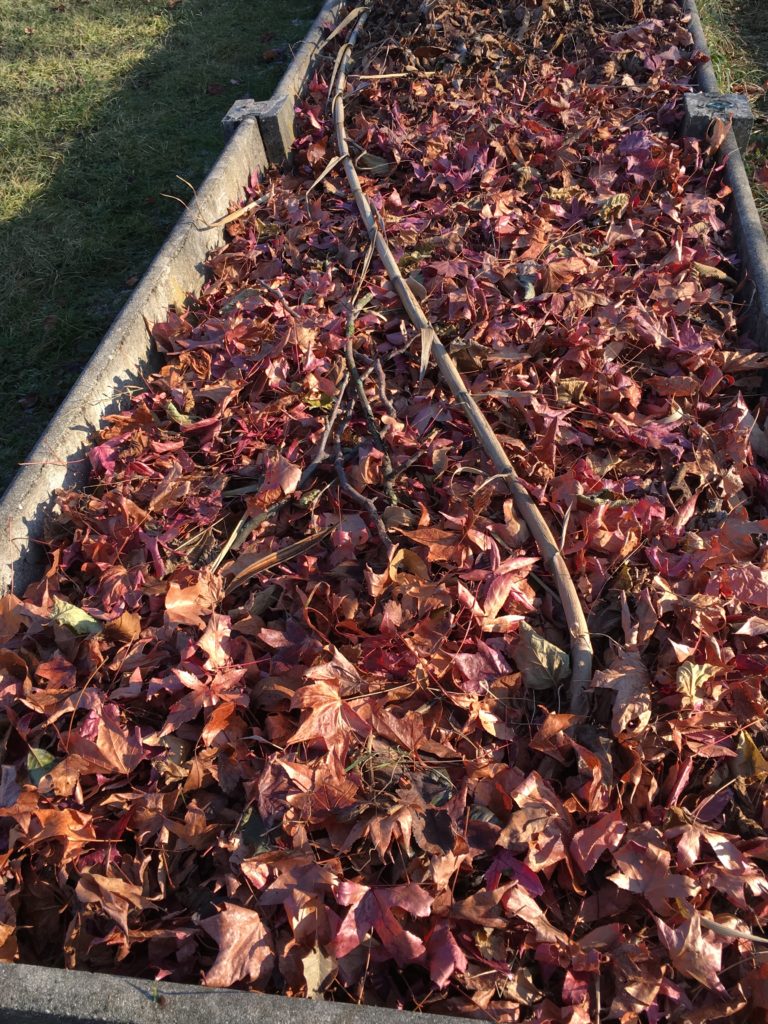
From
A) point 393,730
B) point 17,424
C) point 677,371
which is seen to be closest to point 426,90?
point 677,371

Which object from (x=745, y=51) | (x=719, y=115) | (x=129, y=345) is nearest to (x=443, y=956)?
(x=129, y=345)

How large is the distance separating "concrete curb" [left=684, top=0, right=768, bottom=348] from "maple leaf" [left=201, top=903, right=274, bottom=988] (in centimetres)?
250

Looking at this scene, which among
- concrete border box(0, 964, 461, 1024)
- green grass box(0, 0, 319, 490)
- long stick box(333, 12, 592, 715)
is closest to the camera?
concrete border box(0, 964, 461, 1024)

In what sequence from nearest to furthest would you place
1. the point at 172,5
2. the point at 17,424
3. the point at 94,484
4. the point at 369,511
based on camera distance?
the point at 369,511
the point at 94,484
the point at 17,424
the point at 172,5

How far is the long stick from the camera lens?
1.90 meters

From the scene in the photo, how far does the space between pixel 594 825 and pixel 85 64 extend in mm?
6405

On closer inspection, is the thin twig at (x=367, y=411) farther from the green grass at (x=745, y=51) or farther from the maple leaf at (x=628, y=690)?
the green grass at (x=745, y=51)

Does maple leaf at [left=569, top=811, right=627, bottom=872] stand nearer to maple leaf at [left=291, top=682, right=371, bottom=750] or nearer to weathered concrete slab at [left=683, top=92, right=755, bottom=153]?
maple leaf at [left=291, top=682, right=371, bottom=750]

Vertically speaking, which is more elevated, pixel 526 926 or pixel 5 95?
pixel 5 95

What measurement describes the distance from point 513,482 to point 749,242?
5.45 ft

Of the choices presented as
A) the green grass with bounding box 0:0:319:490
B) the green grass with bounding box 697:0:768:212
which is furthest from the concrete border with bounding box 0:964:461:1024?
the green grass with bounding box 697:0:768:212

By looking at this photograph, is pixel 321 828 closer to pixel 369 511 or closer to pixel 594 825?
pixel 594 825

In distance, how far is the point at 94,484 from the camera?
8.33 ft

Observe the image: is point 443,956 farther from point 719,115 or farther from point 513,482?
point 719,115
